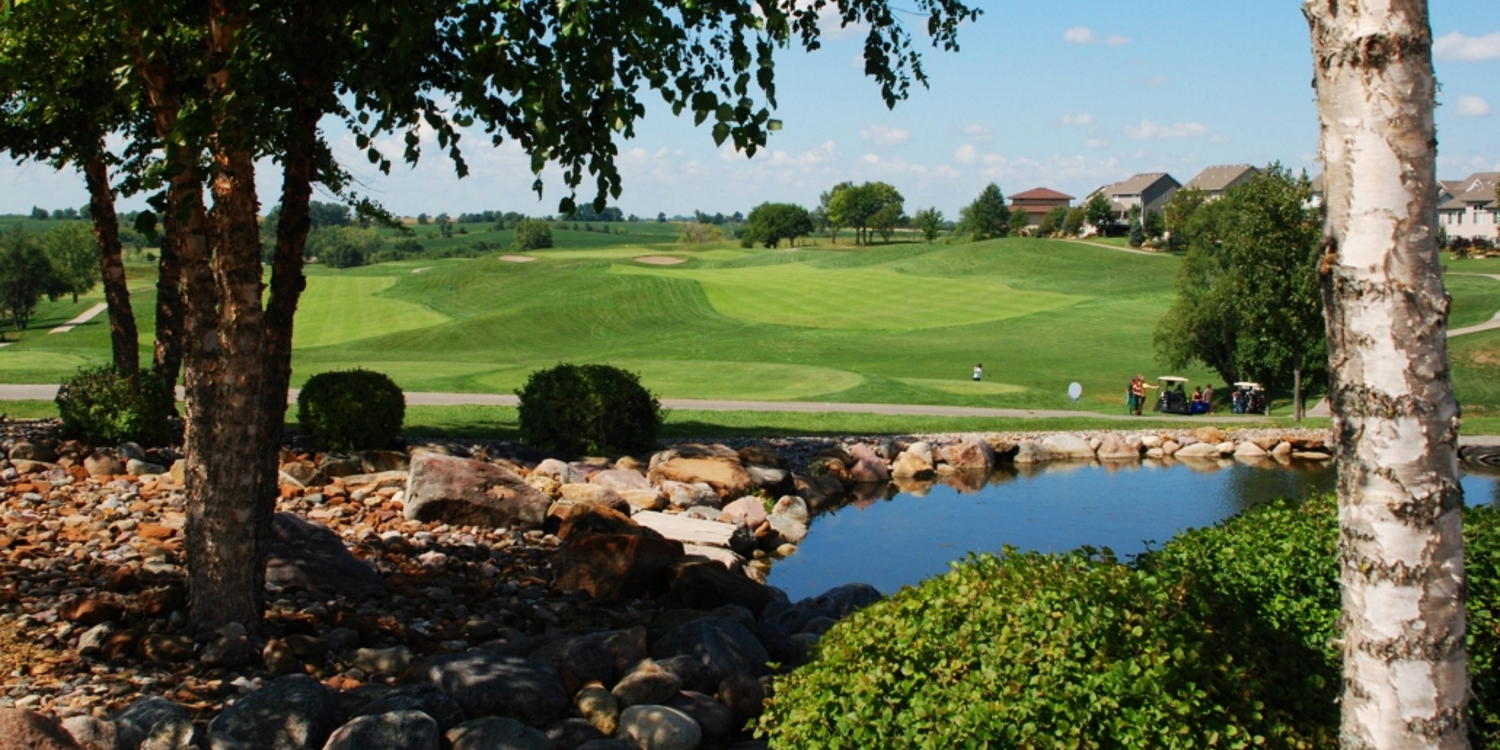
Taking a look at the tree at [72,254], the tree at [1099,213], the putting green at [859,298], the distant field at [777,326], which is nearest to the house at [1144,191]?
the tree at [1099,213]

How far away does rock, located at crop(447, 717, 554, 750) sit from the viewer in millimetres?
5387

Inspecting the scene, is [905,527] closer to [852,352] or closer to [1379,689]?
[1379,689]

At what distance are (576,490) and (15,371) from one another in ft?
68.5

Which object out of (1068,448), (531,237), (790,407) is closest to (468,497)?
(1068,448)

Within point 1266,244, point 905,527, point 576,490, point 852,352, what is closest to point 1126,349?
point 852,352

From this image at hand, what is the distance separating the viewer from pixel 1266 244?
2992 cm

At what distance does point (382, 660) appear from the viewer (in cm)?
673

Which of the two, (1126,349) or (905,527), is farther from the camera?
(1126,349)

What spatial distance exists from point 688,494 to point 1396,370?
1066 centimetres

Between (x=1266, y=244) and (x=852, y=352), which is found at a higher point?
(x=1266, y=244)

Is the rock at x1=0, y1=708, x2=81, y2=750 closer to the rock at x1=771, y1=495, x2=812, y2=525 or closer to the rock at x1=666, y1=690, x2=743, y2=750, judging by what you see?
the rock at x1=666, y1=690, x2=743, y2=750

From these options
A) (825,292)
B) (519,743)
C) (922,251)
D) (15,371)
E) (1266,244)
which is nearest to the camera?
(519,743)

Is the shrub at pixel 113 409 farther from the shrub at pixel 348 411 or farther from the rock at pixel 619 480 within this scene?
the rock at pixel 619 480

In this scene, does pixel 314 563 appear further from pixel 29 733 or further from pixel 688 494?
pixel 688 494
